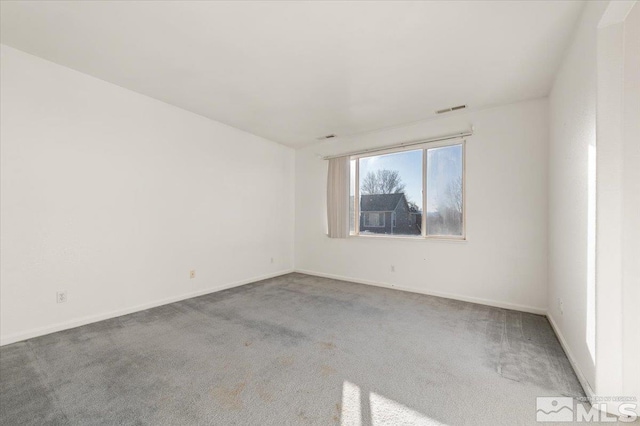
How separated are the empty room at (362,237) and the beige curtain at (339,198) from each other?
497mm

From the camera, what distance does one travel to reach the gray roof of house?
4.30 m

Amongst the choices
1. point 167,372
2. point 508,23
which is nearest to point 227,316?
point 167,372

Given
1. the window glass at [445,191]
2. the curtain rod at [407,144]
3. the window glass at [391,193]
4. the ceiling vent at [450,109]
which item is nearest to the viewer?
the ceiling vent at [450,109]

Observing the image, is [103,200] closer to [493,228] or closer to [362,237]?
[362,237]

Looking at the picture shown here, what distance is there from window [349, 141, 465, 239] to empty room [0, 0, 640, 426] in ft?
0.13

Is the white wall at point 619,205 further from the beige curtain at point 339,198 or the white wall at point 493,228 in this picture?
the beige curtain at point 339,198

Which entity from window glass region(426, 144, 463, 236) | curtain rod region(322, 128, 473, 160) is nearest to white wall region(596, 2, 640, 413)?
curtain rod region(322, 128, 473, 160)

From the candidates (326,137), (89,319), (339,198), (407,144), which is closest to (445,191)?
(407,144)

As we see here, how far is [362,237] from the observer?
178 inches

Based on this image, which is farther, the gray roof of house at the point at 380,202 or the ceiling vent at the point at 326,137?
the ceiling vent at the point at 326,137

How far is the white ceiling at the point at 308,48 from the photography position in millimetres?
1874

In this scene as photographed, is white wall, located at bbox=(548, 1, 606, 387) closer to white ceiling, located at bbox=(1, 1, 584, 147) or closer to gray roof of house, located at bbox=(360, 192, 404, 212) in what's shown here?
white ceiling, located at bbox=(1, 1, 584, 147)

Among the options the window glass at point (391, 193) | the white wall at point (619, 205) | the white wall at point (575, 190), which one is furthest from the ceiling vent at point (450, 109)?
the white wall at point (619, 205)

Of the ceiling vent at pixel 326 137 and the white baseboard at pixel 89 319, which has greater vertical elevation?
the ceiling vent at pixel 326 137
